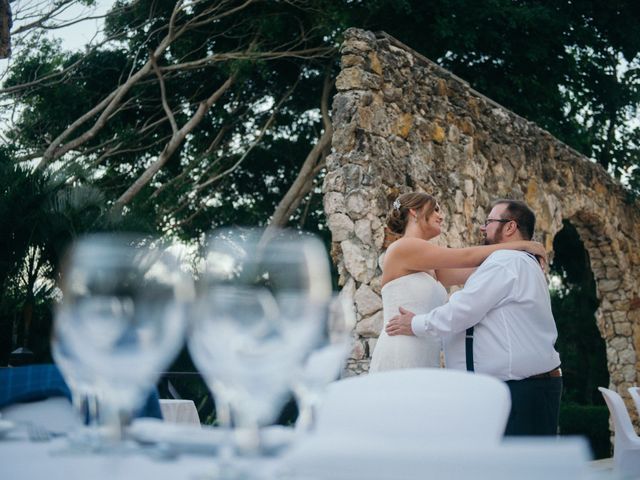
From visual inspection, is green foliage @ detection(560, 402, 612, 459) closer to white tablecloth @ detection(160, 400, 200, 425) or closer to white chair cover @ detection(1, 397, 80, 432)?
white tablecloth @ detection(160, 400, 200, 425)

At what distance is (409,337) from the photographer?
329 centimetres

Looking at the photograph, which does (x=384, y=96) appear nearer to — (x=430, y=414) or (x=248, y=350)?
(x=430, y=414)

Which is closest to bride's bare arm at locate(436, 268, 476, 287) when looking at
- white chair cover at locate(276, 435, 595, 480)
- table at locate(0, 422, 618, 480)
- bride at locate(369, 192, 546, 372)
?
bride at locate(369, 192, 546, 372)

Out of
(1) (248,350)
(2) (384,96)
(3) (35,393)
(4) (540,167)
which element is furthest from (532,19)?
(1) (248,350)

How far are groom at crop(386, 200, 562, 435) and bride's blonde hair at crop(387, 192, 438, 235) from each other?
0.67 metres

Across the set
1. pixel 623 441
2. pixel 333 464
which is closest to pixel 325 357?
pixel 333 464

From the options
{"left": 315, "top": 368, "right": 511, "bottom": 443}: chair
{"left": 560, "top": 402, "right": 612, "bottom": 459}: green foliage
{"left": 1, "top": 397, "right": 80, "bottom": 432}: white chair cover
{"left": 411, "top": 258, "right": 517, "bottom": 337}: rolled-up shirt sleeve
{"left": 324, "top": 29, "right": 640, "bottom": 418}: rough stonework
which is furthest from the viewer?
{"left": 560, "top": 402, "right": 612, "bottom": 459}: green foliage

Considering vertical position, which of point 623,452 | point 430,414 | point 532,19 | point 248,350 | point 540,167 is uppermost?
A: point 532,19

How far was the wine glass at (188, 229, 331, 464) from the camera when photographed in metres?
0.99

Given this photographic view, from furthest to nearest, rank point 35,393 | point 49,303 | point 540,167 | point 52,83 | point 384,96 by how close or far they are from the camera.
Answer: point 52,83
point 540,167
point 49,303
point 384,96
point 35,393

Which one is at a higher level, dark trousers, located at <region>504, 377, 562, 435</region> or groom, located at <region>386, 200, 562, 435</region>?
groom, located at <region>386, 200, 562, 435</region>

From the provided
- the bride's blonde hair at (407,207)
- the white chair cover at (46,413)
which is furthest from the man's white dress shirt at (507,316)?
the white chair cover at (46,413)

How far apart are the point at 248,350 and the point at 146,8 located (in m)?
10.3

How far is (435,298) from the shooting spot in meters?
3.43
